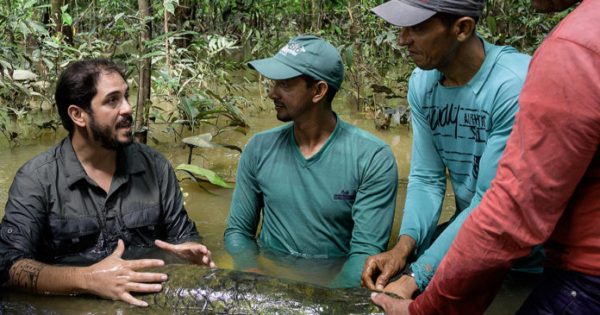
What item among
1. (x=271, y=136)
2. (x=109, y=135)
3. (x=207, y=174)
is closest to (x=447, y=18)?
(x=271, y=136)

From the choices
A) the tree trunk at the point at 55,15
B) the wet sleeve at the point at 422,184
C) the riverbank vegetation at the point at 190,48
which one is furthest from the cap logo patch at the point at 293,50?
the tree trunk at the point at 55,15

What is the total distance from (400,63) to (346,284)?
583 centimetres

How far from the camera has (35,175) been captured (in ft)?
10.5

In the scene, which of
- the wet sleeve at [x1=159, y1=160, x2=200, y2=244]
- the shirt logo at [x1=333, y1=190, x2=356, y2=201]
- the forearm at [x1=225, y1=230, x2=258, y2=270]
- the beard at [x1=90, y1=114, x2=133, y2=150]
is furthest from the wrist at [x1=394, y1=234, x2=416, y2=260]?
the beard at [x1=90, y1=114, x2=133, y2=150]

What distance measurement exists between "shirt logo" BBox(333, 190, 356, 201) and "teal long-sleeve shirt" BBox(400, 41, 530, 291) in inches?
12.2

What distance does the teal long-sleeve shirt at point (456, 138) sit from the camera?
9.02 feet

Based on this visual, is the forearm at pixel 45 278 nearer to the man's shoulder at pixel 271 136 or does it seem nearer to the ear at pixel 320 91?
the man's shoulder at pixel 271 136

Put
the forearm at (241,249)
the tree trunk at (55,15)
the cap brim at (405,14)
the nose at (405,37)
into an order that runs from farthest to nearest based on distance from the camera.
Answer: the tree trunk at (55,15)
the forearm at (241,249)
the nose at (405,37)
the cap brim at (405,14)

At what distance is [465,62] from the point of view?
2.84m

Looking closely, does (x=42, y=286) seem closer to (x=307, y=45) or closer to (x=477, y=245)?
(x=307, y=45)

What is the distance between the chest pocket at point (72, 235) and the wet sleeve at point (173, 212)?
380 mm

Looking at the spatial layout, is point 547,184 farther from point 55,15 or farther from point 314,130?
point 55,15

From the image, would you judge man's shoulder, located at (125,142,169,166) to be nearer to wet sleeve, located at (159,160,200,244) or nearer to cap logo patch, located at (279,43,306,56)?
wet sleeve, located at (159,160,200,244)

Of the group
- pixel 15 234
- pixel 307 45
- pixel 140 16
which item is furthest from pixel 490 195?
pixel 140 16
